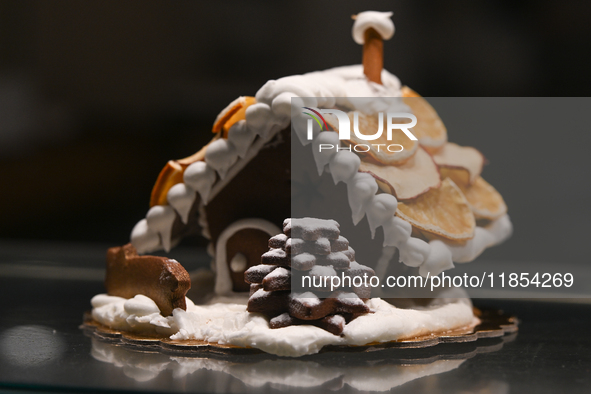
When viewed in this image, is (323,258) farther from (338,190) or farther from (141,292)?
(141,292)

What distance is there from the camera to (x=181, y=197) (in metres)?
2.88

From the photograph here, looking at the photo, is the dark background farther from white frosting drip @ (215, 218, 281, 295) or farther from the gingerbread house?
white frosting drip @ (215, 218, 281, 295)

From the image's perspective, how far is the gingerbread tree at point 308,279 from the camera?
2.31m

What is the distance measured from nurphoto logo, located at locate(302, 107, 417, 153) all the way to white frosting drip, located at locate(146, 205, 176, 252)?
78 centimetres

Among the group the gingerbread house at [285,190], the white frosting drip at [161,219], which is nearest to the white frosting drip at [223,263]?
the gingerbread house at [285,190]

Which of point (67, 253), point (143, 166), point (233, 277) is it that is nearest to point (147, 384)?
point (233, 277)

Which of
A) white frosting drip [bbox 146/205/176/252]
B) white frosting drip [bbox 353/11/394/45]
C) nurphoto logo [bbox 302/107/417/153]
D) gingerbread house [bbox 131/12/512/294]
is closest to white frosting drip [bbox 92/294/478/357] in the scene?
gingerbread house [bbox 131/12/512/294]

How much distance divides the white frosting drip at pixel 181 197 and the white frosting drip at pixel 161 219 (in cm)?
6

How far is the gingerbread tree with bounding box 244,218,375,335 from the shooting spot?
7.59 ft

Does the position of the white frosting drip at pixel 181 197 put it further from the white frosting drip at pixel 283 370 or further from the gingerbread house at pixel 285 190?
the white frosting drip at pixel 283 370

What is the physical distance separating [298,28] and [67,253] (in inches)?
103

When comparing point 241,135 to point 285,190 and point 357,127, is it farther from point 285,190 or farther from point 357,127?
point 357,127

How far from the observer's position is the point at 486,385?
6.62ft

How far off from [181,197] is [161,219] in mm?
157
